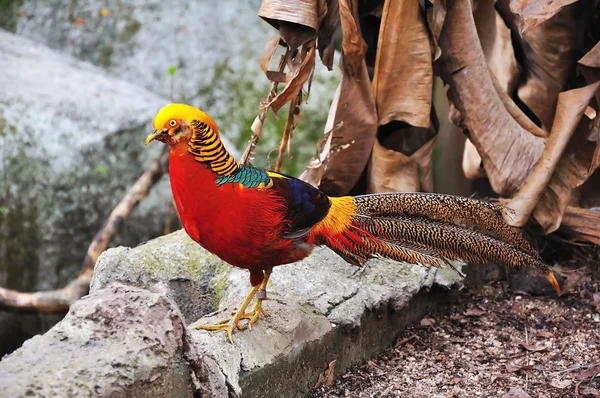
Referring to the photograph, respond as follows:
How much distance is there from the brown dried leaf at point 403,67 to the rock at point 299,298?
2.31 feet

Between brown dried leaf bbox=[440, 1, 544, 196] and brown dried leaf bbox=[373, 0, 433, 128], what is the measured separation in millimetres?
118

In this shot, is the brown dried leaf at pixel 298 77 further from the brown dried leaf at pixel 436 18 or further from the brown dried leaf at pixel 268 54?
the brown dried leaf at pixel 436 18

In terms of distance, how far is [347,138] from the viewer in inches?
134

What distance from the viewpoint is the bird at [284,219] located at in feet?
7.22

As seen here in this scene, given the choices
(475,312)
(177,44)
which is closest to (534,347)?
(475,312)

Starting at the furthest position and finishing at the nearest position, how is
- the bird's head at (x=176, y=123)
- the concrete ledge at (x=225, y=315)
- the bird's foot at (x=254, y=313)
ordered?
the bird's foot at (x=254, y=313), the bird's head at (x=176, y=123), the concrete ledge at (x=225, y=315)

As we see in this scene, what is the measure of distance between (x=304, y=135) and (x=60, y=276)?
1990mm

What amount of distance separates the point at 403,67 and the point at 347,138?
1.32 feet

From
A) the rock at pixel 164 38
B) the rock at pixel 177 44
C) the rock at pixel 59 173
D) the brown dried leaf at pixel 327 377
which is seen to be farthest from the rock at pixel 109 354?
the rock at pixel 164 38

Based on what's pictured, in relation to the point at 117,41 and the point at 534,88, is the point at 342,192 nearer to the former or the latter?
the point at 534,88

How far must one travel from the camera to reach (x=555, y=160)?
3348 mm

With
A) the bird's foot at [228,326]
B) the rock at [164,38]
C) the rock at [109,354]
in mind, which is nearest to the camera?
the rock at [109,354]

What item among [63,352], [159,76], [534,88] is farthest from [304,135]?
[63,352]

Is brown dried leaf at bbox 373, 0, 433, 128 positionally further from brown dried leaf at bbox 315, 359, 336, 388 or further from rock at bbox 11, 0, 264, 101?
rock at bbox 11, 0, 264, 101
